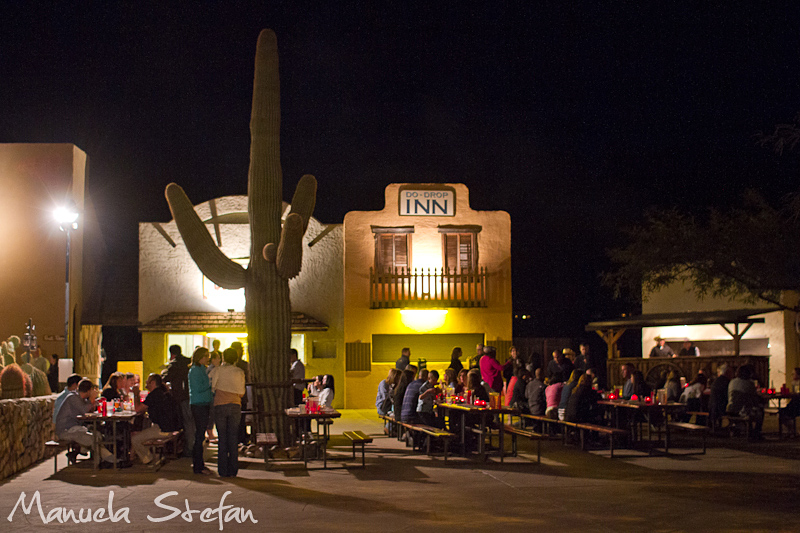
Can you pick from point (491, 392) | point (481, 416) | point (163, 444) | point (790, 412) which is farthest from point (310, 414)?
point (790, 412)

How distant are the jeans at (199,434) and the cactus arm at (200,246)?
8.71 ft

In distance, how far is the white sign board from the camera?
2472 cm

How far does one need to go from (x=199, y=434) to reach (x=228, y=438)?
0.41m

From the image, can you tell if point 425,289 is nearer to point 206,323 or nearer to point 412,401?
point 206,323

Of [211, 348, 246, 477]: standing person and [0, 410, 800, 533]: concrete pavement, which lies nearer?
[0, 410, 800, 533]: concrete pavement

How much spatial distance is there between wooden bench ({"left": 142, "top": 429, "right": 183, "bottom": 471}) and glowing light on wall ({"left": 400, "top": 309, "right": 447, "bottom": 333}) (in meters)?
11.8

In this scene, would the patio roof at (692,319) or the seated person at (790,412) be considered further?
the patio roof at (692,319)

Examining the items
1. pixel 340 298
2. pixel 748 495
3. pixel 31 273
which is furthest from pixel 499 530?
pixel 31 273

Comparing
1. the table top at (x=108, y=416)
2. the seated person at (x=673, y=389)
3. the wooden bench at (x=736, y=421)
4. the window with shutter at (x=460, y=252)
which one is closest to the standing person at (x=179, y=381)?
the table top at (x=108, y=416)

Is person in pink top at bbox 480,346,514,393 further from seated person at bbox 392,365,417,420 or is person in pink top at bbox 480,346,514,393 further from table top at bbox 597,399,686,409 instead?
table top at bbox 597,399,686,409

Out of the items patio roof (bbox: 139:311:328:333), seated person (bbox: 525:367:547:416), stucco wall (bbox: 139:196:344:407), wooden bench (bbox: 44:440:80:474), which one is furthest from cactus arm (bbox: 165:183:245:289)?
stucco wall (bbox: 139:196:344:407)

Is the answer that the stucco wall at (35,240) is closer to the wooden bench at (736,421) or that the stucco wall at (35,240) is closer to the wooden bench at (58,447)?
the wooden bench at (58,447)

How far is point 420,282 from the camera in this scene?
24.6 m

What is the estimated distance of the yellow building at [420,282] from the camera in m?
24.4
